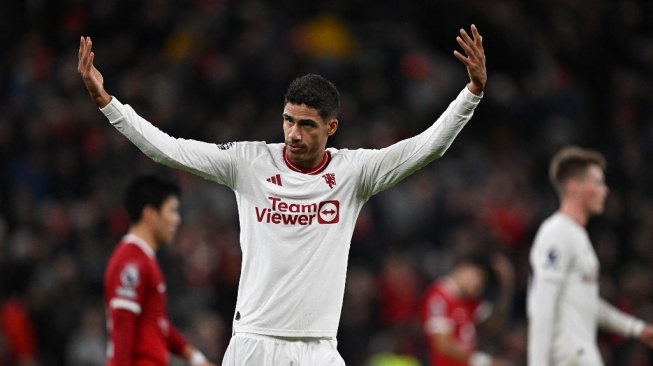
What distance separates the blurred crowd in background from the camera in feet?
40.9

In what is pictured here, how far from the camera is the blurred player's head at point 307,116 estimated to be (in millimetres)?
5434

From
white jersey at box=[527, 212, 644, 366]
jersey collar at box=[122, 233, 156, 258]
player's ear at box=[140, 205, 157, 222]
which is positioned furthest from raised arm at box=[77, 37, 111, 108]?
white jersey at box=[527, 212, 644, 366]

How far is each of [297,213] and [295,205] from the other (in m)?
0.04

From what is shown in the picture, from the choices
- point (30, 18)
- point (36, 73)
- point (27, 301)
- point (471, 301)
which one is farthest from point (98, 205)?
point (471, 301)

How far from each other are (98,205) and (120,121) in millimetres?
8092

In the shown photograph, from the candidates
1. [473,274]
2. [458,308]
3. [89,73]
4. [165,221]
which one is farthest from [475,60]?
[458,308]

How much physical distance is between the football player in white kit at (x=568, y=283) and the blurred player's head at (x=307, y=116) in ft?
9.41

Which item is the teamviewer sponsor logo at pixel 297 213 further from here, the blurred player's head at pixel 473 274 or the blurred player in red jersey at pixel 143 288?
the blurred player's head at pixel 473 274

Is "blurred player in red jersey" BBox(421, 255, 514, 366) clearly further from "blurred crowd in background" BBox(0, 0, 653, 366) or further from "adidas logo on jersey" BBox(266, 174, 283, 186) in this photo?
"adidas logo on jersey" BBox(266, 174, 283, 186)

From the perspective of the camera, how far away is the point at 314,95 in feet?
17.9

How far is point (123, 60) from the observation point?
15.0 meters

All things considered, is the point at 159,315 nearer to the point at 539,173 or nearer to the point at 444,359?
the point at 444,359

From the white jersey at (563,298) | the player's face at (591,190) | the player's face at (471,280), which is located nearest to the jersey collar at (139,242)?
the white jersey at (563,298)

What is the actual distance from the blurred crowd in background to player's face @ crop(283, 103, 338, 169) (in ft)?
21.0
